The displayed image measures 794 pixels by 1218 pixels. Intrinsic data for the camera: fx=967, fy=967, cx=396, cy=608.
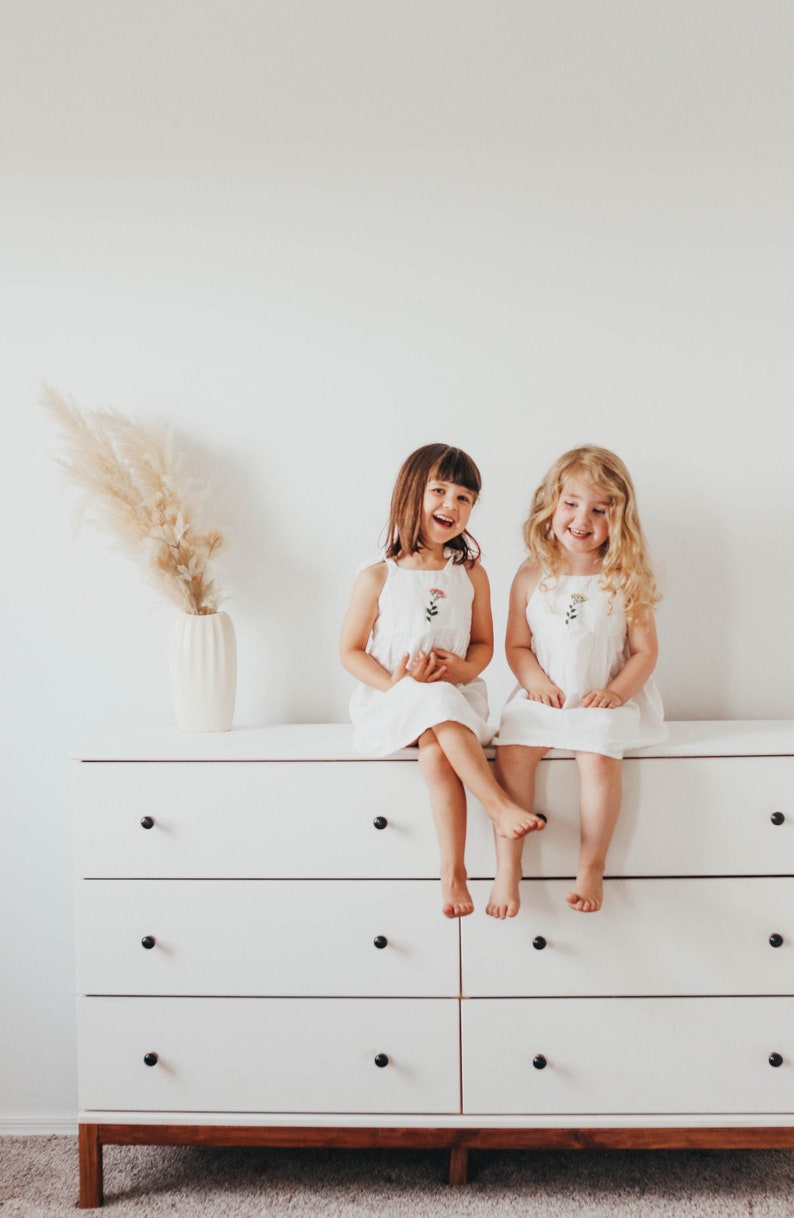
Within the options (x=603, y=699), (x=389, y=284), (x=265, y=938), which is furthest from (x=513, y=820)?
(x=389, y=284)

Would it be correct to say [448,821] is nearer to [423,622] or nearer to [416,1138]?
[423,622]

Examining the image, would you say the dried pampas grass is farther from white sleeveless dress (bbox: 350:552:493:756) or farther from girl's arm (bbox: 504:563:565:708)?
girl's arm (bbox: 504:563:565:708)

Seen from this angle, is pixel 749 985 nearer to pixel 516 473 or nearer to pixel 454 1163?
pixel 454 1163

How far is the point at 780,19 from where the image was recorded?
2.00 meters

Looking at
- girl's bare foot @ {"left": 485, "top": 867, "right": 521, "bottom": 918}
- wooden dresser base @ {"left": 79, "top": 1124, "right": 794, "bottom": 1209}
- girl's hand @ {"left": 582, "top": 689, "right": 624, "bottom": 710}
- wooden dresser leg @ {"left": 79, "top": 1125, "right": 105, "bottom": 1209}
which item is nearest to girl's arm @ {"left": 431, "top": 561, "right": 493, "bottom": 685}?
girl's hand @ {"left": 582, "top": 689, "right": 624, "bottom": 710}

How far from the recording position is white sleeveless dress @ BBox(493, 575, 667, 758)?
171cm

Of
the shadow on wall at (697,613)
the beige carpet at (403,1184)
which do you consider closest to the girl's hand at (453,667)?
the shadow on wall at (697,613)

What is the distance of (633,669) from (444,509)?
1.52ft

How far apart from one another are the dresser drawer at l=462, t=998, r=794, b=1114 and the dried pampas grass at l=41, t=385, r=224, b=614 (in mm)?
1065

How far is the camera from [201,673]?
191cm

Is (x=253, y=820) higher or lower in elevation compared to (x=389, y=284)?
lower

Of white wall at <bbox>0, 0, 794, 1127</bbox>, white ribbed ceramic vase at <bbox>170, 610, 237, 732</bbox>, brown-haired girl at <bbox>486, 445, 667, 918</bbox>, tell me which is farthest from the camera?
white wall at <bbox>0, 0, 794, 1127</bbox>

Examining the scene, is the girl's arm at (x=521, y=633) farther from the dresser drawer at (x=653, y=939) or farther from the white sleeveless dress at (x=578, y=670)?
the dresser drawer at (x=653, y=939)

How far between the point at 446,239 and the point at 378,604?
81 centimetres
